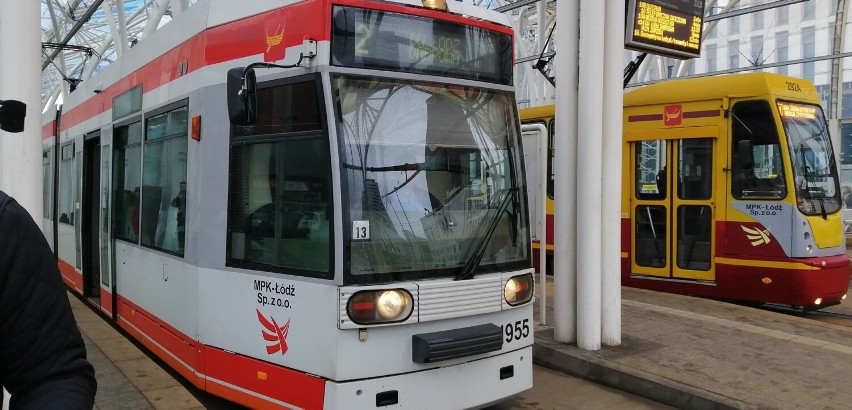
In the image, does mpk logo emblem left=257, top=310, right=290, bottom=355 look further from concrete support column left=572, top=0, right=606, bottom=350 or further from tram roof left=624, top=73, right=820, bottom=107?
tram roof left=624, top=73, right=820, bottom=107

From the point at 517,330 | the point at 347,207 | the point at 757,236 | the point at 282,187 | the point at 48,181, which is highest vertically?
the point at 48,181

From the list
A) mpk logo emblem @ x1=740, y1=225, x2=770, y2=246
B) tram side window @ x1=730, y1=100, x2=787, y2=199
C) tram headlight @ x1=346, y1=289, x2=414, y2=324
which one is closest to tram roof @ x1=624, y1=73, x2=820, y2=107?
tram side window @ x1=730, y1=100, x2=787, y2=199

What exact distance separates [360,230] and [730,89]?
652 cm

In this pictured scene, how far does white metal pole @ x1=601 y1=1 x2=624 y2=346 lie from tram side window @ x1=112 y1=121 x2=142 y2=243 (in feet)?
14.0

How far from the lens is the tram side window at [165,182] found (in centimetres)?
512

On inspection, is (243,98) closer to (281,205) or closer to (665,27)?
(281,205)

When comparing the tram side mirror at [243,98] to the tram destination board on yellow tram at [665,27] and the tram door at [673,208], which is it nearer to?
the tram destination board on yellow tram at [665,27]

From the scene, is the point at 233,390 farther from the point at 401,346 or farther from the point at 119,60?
the point at 119,60

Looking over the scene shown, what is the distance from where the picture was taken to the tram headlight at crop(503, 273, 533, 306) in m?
4.70

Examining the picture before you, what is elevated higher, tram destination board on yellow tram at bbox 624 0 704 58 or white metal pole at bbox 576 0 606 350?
tram destination board on yellow tram at bbox 624 0 704 58

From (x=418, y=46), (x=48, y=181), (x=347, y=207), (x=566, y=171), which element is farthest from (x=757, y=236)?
(x=48, y=181)

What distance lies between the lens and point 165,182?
216 inches

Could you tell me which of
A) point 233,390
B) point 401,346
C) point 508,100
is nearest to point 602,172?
point 508,100

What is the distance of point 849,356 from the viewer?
641 cm
